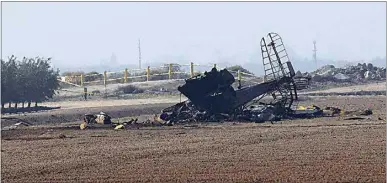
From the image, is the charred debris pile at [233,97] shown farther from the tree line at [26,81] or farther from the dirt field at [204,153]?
the tree line at [26,81]

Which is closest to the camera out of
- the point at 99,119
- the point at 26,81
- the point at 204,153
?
the point at 204,153

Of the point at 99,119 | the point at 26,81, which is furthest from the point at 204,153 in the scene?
the point at 26,81

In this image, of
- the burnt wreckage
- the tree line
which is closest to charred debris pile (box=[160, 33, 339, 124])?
the burnt wreckage

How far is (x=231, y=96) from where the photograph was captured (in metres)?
37.3

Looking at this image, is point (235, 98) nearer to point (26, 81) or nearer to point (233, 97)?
point (233, 97)

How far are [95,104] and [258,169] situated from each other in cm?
3478

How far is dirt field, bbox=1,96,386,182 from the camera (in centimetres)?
1897

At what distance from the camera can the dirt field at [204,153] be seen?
1897 centimetres

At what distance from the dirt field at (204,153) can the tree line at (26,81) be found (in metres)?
17.9

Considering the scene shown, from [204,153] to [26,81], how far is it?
3190cm

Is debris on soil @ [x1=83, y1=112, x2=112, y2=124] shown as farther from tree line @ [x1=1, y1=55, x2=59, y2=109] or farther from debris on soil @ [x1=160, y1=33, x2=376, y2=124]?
tree line @ [x1=1, y1=55, x2=59, y2=109]

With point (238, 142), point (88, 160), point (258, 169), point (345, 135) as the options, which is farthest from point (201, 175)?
point (345, 135)

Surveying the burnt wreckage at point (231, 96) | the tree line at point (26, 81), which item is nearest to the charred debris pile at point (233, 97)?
the burnt wreckage at point (231, 96)

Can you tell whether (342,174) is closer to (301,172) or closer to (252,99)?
(301,172)
